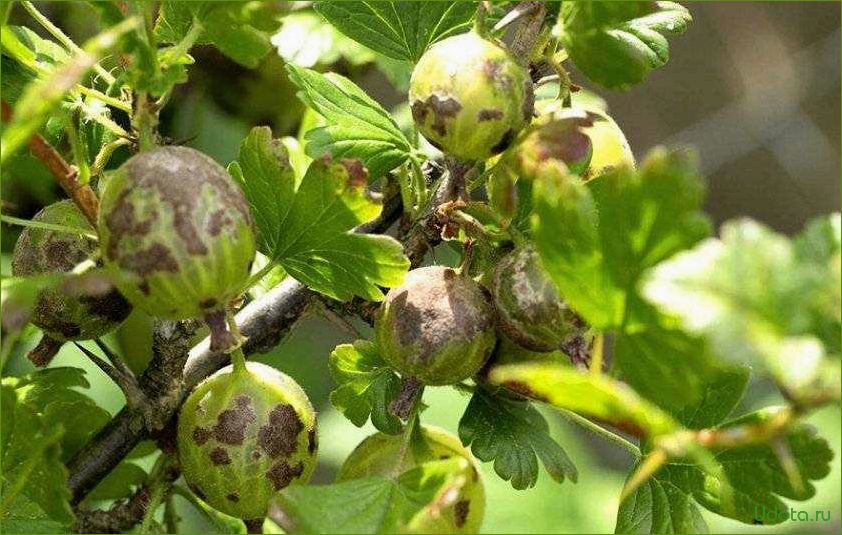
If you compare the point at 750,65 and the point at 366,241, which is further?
the point at 750,65

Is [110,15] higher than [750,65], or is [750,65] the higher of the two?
[110,15]

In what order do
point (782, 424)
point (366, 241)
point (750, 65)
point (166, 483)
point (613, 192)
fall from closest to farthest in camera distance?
point (782, 424) < point (613, 192) < point (366, 241) < point (166, 483) < point (750, 65)

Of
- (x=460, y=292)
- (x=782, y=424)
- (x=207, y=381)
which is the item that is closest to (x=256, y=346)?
(x=207, y=381)

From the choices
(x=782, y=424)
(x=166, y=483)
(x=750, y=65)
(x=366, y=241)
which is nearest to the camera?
(x=782, y=424)

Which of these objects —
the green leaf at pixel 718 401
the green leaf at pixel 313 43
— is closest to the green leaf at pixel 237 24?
the green leaf at pixel 718 401

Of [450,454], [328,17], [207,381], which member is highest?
[328,17]

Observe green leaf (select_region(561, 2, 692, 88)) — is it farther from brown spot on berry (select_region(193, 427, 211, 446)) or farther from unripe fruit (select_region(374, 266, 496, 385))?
brown spot on berry (select_region(193, 427, 211, 446))

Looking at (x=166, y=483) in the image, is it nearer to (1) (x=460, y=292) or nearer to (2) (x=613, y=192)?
(1) (x=460, y=292)
